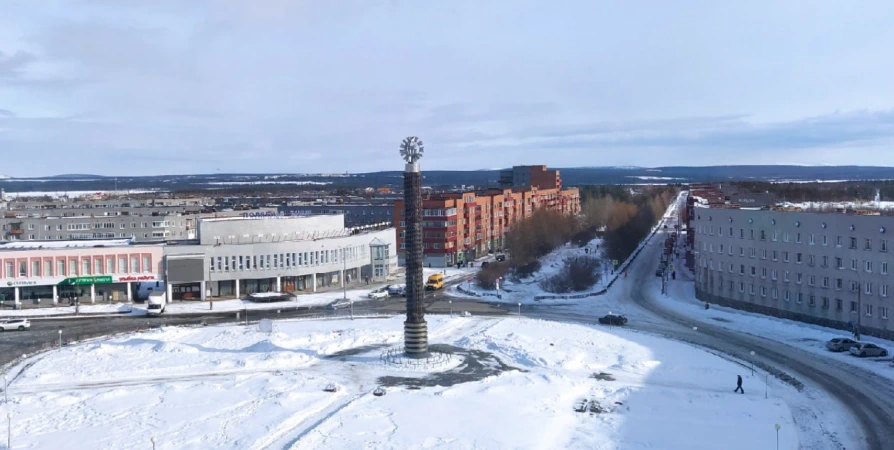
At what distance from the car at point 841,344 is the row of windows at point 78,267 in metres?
46.9

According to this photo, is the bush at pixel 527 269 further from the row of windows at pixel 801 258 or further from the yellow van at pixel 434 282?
the row of windows at pixel 801 258

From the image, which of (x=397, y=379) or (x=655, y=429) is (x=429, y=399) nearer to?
(x=397, y=379)

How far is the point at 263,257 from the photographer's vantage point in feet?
202

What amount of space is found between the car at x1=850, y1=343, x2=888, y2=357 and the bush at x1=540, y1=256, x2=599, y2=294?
25.3 metres

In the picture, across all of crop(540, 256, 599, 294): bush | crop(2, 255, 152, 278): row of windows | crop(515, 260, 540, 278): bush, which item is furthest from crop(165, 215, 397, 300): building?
crop(540, 256, 599, 294): bush

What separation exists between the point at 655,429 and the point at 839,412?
26.8ft

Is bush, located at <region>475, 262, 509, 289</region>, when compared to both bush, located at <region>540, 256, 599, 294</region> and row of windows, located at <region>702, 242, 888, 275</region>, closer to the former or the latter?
bush, located at <region>540, 256, 599, 294</region>

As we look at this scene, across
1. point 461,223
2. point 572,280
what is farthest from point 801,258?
point 461,223

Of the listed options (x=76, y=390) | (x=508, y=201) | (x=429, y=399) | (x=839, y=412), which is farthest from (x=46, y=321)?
(x=508, y=201)

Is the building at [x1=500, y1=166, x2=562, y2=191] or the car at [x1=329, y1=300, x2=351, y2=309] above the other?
the building at [x1=500, y1=166, x2=562, y2=191]

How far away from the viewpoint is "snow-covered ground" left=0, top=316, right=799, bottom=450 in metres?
27.4

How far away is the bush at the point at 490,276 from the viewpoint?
2554 inches

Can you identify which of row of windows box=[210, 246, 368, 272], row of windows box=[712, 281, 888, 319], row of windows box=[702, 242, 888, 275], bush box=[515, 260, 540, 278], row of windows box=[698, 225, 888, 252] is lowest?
bush box=[515, 260, 540, 278]

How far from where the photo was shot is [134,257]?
2304 inches
